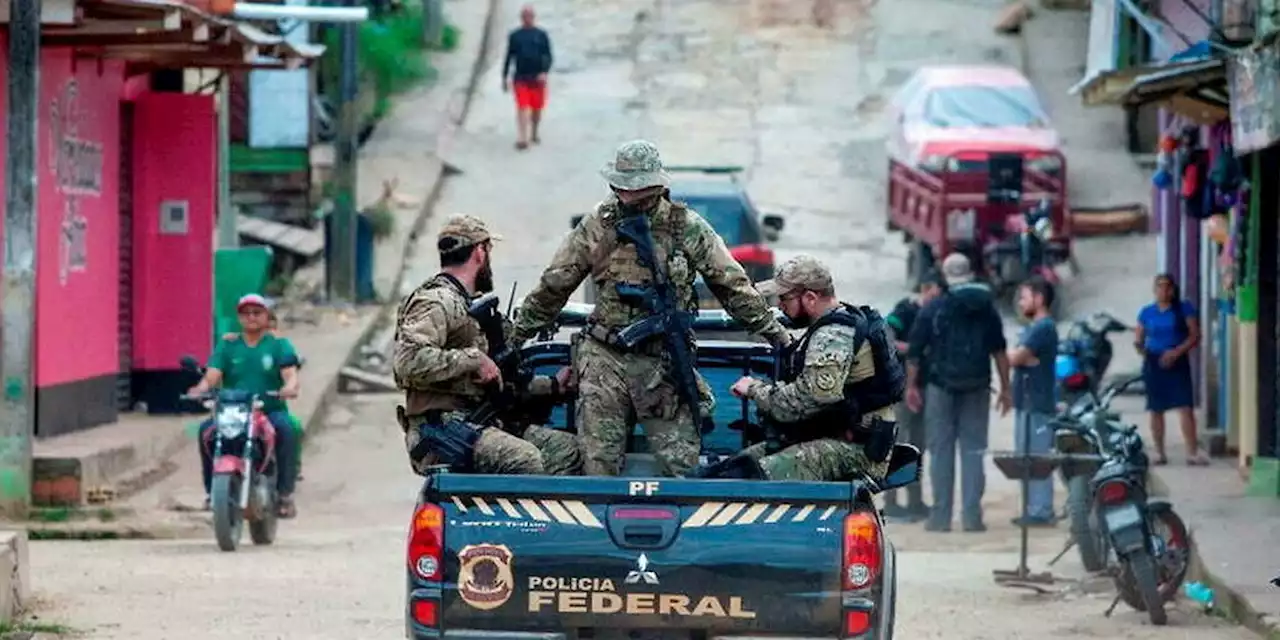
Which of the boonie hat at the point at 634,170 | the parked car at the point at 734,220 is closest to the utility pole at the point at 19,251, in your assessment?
the boonie hat at the point at 634,170

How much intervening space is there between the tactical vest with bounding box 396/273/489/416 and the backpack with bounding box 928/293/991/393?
8284 millimetres

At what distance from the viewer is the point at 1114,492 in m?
14.0

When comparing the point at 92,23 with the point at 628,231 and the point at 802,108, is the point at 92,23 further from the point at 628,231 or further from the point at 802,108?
the point at 802,108

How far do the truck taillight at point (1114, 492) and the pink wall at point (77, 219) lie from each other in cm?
771

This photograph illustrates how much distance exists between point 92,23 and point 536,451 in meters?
8.86

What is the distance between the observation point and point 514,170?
116ft

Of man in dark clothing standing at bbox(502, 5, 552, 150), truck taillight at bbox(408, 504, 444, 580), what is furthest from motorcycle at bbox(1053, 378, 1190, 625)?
man in dark clothing standing at bbox(502, 5, 552, 150)

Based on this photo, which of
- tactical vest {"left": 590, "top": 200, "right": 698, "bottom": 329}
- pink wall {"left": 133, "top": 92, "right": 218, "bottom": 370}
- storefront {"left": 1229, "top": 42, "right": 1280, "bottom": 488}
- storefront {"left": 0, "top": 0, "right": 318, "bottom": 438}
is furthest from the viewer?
pink wall {"left": 133, "top": 92, "right": 218, "bottom": 370}

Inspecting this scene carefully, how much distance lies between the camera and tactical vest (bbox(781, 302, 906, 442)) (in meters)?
10.4

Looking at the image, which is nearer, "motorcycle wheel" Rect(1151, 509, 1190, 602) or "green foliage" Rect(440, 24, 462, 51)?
"motorcycle wheel" Rect(1151, 509, 1190, 602)

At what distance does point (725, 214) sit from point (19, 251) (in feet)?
28.4

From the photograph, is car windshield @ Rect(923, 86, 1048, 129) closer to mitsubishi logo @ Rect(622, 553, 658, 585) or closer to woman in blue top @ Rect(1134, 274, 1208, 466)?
woman in blue top @ Rect(1134, 274, 1208, 466)

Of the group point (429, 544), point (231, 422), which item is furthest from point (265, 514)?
point (429, 544)

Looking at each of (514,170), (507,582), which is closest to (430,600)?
(507,582)
